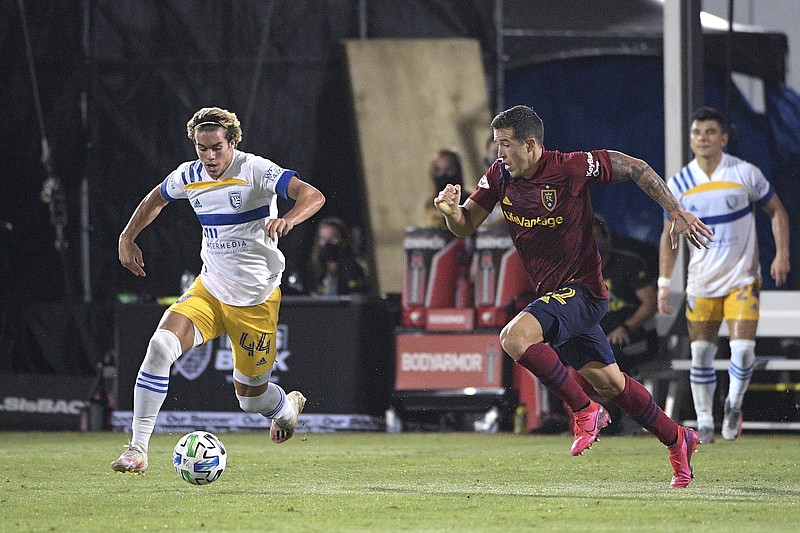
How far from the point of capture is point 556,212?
838cm

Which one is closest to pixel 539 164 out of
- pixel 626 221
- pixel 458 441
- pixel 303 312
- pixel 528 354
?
pixel 528 354

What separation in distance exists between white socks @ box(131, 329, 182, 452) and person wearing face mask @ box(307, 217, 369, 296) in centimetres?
591

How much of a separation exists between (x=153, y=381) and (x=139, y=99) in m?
7.73

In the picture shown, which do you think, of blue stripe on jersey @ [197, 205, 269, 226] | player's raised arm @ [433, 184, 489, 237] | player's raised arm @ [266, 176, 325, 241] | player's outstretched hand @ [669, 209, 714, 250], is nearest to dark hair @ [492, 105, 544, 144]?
player's raised arm @ [433, 184, 489, 237]

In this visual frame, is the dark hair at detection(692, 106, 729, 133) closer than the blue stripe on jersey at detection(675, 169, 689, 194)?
Yes

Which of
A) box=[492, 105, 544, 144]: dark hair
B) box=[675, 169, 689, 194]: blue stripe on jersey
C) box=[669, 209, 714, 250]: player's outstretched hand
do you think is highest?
box=[492, 105, 544, 144]: dark hair

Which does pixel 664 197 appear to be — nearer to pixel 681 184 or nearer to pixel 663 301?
pixel 663 301

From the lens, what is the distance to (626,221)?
15688 millimetres

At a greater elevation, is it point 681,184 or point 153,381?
point 681,184

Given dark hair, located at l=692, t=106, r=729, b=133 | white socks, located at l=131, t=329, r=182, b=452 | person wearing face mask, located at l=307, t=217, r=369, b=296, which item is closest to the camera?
white socks, located at l=131, t=329, r=182, b=452

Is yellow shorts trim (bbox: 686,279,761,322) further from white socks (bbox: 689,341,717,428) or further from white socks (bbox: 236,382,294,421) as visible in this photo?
white socks (bbox: 236,382,294,421)

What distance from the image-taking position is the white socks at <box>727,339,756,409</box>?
12.2 meters

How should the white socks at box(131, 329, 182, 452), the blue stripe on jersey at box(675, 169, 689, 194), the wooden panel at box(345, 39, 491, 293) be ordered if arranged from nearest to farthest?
1. the white socks at box(131, 329, 182, 452)
2. the blue stripe on jersey at box(675, 169, 689, 194)
3. the wooden panel at box(345, 39, 491, 293)

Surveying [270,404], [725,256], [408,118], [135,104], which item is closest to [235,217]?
[270,404]
